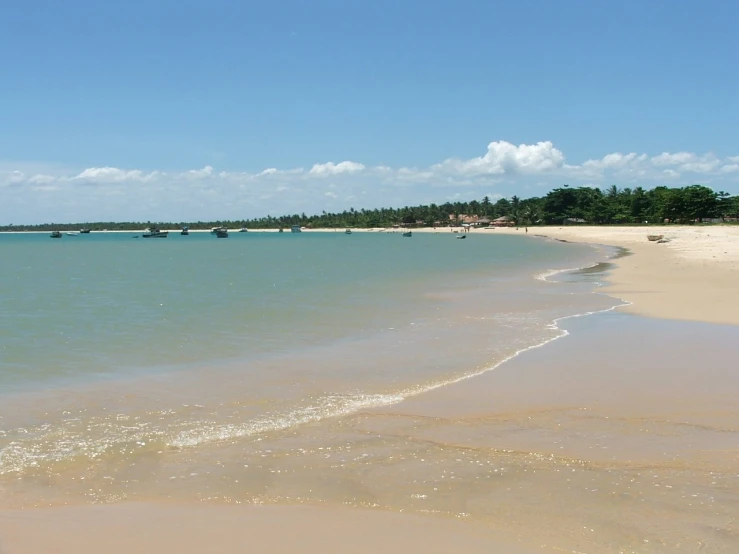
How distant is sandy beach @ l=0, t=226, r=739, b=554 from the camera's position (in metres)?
5.30

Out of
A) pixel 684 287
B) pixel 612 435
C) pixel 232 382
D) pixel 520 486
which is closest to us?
pixel 520 486

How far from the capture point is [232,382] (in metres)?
11.3

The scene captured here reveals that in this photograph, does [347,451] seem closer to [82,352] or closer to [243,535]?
[243,535]

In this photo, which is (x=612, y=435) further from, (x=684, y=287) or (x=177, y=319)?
(x=684, y=287)

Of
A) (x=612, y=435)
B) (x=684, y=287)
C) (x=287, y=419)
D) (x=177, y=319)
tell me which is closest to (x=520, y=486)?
(x=612, y=435)

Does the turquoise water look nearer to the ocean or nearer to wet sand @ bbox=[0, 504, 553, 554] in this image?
the ocean

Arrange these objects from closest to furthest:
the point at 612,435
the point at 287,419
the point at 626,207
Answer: the point at 612,435 → the point at 287,419 → the point at 626,207

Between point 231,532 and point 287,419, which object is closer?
point 231,532

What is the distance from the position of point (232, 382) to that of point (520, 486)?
6507 mm

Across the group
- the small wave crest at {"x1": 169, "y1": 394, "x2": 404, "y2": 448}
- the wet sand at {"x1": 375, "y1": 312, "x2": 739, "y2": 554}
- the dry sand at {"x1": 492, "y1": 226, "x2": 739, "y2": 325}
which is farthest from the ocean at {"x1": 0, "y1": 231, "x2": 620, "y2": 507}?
the dry sand at {"x1": 492, "y1": 226, "x2": 739, "y2": 325}

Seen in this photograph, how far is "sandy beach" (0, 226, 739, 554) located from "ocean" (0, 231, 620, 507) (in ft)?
1.24

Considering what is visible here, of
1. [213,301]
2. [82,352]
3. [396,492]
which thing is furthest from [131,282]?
[396,492]

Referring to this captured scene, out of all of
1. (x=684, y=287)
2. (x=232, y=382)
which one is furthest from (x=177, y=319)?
(x=684, y=287)

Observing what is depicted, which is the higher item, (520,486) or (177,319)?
(520,486)
